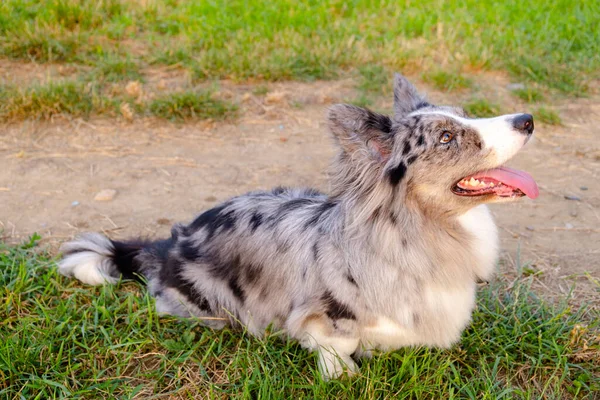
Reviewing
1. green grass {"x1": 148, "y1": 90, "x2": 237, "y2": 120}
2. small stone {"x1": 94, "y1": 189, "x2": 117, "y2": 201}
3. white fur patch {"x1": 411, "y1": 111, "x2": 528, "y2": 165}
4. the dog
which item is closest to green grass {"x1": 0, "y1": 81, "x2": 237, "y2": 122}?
green grass {"x1": 148, "y1": 90, "x2": 237, "y2": 120}

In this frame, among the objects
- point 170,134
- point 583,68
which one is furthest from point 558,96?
point 170,134

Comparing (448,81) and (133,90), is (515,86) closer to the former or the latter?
(448,81)

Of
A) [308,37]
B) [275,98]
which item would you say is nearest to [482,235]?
[275,98]

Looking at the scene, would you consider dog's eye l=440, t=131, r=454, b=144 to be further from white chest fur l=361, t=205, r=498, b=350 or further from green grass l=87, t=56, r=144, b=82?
green grass l=87, t=56, r=144, b=82

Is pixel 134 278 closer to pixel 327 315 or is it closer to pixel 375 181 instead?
pixel 327 315

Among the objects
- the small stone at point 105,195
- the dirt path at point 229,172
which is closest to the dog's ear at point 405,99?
the dirt path at point 229,172

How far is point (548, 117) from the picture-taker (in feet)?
17.0

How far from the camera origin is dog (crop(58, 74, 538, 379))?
239 cm

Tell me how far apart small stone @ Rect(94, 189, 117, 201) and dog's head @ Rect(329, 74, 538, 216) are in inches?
88.8

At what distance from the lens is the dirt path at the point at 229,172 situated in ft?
12.6

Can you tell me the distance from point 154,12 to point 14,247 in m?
3.95

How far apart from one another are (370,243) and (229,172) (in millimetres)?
2198

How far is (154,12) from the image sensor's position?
6812 mm

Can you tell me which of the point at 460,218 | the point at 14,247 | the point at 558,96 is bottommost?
the point at 14,247
